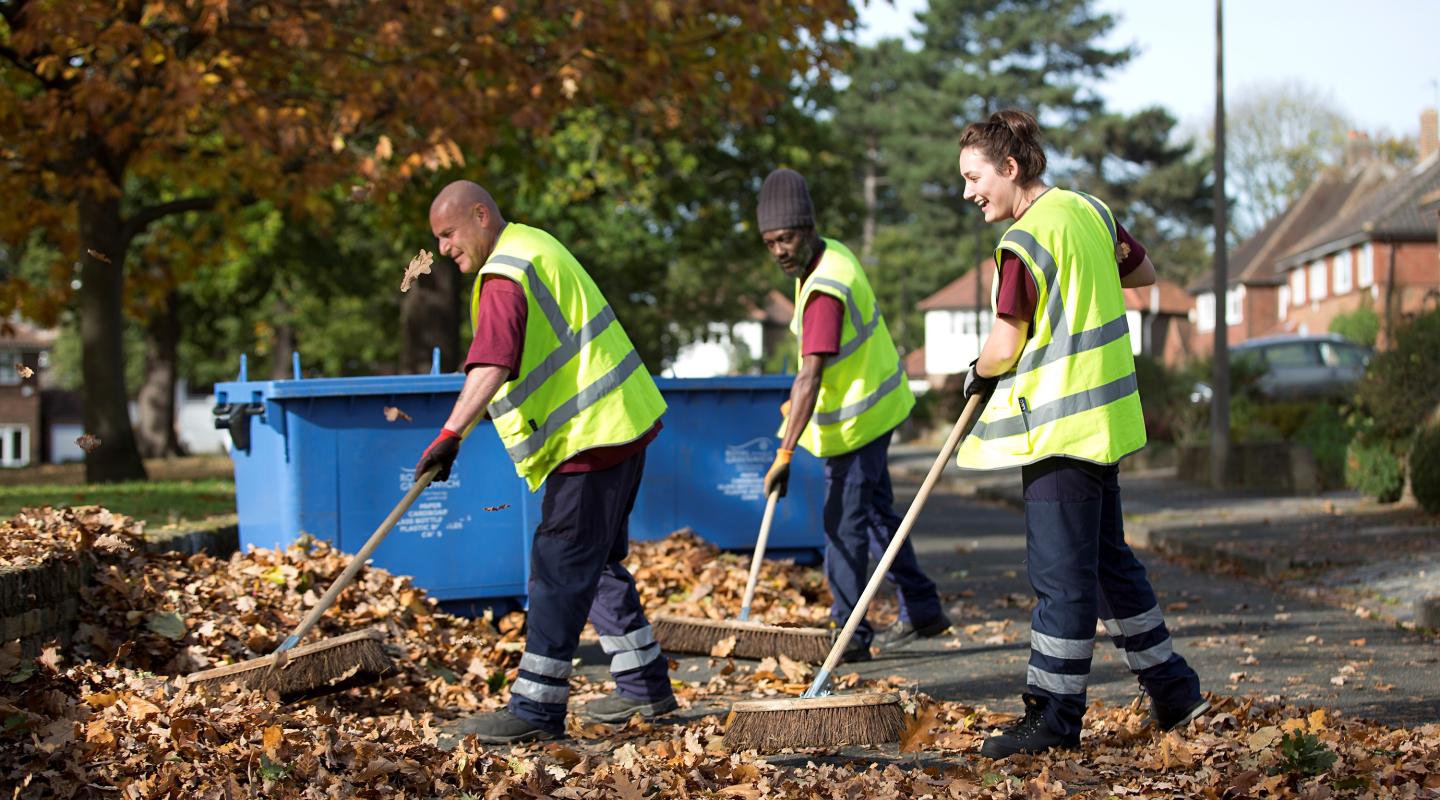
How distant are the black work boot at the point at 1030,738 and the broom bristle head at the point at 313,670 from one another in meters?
2.07

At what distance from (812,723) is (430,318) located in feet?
47.3

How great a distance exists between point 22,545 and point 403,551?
2.02 m

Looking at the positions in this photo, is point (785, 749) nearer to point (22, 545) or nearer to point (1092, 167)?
point (22, 545)

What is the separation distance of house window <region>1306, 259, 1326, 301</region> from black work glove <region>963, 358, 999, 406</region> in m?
49.0

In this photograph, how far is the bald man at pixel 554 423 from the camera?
219 inches

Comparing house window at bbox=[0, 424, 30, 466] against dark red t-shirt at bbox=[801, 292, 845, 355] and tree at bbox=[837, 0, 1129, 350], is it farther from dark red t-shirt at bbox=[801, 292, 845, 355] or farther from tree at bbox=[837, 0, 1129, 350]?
dark red t-shirt at bbox=[801, 292, 845, 355]

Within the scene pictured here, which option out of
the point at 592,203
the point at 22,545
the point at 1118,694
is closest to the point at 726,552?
the point at 1118,694

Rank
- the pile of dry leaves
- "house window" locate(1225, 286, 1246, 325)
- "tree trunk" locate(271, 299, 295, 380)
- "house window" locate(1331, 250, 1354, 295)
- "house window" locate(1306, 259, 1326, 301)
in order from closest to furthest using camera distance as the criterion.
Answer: the pile of dry leaves → "tree trunk" locate(271, 299, 295, 380) → "house window" locate(1331, 250, 1354, 295) → "house window" locate(1306, 259, 1326, 301) → "house window" locate(1225, 286, 1246, 325)

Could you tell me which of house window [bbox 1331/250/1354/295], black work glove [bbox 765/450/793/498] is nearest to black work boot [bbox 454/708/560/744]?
black work glove [bbox 765/450/793/498]

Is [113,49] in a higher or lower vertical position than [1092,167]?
lower

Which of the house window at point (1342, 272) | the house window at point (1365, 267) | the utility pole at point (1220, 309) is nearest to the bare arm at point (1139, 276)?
the utility pole at point (1220, 309)

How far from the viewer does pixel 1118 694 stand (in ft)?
20.8

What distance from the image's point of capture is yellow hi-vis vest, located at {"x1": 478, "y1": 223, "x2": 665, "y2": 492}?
18.3 feet

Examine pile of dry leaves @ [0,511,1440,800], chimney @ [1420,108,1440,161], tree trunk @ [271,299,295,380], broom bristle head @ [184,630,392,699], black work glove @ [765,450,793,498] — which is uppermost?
chimney @ [1420,108,1440,161]
